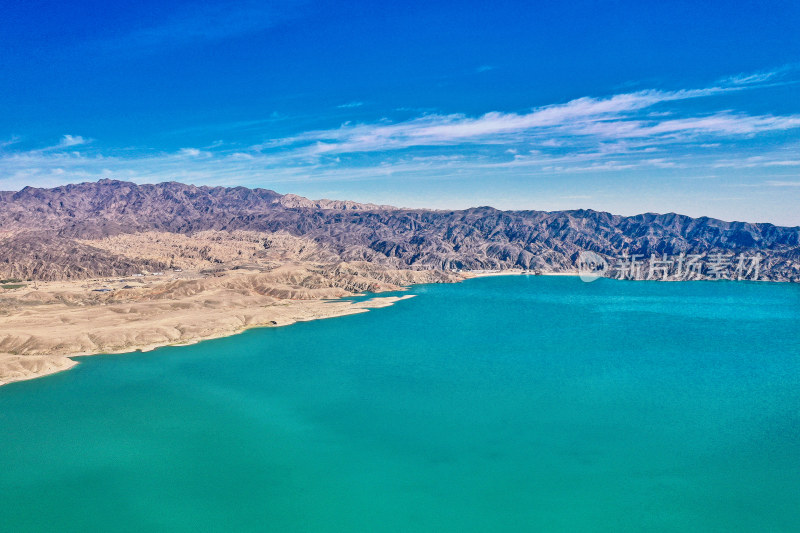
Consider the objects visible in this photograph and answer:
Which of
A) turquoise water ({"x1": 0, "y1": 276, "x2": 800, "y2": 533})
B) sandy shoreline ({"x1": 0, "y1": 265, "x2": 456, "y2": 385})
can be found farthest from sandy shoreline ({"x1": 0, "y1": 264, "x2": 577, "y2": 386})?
turquoise water ({"x1": 0, "y1": 276, "x2": 800, "y2": 533})

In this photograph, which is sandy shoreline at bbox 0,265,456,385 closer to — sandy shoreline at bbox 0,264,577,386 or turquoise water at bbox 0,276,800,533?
sandy shoreline at bbox 0,264,577,386

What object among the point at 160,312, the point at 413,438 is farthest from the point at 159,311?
the point at 413,438

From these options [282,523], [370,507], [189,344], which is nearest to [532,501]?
[370,507]

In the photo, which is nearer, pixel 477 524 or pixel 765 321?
pixel 477 524

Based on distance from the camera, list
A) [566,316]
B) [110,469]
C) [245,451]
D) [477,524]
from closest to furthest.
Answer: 1. [477,524]
2. [110,469]
3. [245,451]
4. [566,316]

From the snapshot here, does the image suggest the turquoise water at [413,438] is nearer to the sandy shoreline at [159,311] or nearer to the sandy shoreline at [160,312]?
the sandy shoreline at [159,311]

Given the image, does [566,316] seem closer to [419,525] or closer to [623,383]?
[623,383]

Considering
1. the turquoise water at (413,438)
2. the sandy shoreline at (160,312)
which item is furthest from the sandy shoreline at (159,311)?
the turquoise water at (413,438)

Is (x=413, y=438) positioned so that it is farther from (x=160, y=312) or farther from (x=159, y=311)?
(x=159, y=311)
